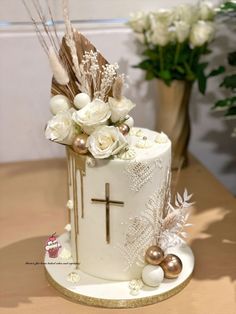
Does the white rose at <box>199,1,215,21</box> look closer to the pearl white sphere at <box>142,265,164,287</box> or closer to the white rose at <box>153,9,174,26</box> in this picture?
the white rose at <box>153,9,174,26</box>

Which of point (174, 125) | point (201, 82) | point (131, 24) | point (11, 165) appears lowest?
point (11, 165)

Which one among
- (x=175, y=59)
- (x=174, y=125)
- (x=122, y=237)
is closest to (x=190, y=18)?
(x=175, y=59)

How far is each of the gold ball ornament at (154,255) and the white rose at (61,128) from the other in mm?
214

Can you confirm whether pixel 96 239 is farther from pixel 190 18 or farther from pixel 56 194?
pixel 190 18

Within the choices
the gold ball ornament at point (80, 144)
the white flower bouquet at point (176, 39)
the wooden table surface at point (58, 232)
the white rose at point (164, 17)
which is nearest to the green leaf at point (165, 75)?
the white flower bouquet at point (176, 39)

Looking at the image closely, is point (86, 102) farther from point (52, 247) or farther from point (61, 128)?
point (52, 247)

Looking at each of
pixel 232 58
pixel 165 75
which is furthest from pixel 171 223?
pixel 232 58

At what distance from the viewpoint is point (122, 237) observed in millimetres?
854

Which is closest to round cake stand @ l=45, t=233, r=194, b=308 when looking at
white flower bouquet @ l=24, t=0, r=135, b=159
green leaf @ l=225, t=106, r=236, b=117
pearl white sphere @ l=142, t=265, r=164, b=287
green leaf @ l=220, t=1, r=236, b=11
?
pearl white sphere @ l=142, t=265, r=164, b=287

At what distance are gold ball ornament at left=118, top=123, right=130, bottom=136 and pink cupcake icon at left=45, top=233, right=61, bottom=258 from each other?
0.74 feet

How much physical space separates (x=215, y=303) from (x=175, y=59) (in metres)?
0.60

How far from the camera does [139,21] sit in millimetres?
1244

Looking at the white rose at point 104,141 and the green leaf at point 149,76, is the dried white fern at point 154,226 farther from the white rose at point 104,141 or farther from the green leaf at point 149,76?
the green leaf at point 149,76

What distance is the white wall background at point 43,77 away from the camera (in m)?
1.30
